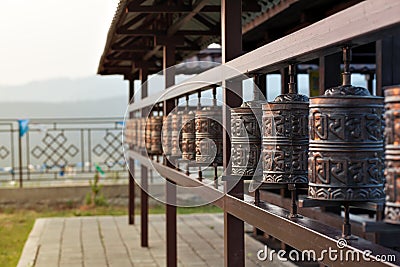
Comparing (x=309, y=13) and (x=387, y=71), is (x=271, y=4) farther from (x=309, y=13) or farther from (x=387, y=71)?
(x=387, y=71)

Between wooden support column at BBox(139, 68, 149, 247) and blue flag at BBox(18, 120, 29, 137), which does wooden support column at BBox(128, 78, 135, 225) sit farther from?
blue flag at BBox(18, 120, 29, 137)

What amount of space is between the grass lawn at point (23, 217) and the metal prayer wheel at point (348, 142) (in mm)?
6873

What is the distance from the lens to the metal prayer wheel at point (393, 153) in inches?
70.1

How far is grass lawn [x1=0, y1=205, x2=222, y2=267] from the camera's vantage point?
9328 mm

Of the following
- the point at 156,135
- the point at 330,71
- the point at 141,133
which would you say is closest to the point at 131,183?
the point at 141,133

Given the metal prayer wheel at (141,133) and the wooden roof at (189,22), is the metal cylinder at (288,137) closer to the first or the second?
the wooden roof at (189,22)

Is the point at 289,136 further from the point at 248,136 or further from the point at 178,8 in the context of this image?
the point at 178,8

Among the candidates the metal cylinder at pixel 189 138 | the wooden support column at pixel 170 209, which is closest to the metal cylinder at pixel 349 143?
the metal cylinder at pixel 189 138

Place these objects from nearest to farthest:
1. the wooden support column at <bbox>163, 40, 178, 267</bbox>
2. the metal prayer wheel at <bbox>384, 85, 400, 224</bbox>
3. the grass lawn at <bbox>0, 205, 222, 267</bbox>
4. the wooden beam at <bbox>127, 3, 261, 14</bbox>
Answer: the metal prayer wheel at <bbox>384, 85, 400, 224</bbox>
the wooden beam at <bbox>127, 3, 261, 14</bbox>
the wooden support column at <bbox>163, 40, 178, 267</bbox>
the grass lawn at <bbox>0, 205, 222, 267</bbox>

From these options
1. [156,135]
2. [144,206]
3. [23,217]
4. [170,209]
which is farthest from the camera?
[23,217]

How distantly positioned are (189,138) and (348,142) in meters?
2.68

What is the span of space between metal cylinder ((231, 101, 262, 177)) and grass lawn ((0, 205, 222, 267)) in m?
5.84

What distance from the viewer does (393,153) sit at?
1.80m

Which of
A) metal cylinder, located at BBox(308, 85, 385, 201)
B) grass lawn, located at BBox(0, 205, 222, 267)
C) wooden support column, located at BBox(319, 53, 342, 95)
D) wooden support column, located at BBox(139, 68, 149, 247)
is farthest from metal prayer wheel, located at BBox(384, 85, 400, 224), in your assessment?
grass lawn, located at BBox(0, 205, 222, 267)
